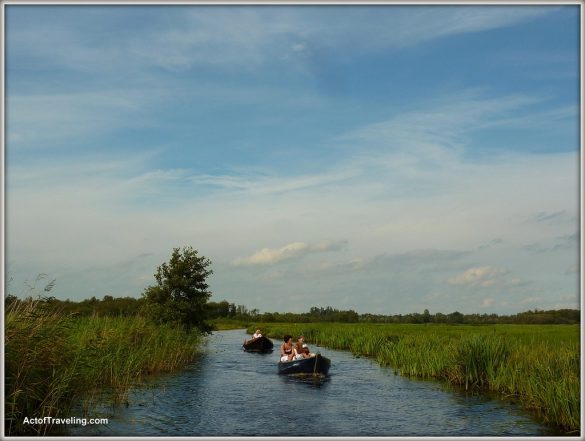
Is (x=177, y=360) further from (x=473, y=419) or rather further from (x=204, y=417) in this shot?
(x=473, y=419)

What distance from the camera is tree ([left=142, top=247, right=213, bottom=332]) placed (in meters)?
41.2

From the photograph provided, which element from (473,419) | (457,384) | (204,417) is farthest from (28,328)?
(457,384)

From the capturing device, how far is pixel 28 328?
12.7m

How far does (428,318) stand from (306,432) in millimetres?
108437

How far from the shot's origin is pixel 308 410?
62.2 feet

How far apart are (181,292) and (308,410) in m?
26.0

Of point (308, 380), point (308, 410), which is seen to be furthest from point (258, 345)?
point (308, 410)

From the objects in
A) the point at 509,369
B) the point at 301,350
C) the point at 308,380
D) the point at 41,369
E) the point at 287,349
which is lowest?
the point at 308,380

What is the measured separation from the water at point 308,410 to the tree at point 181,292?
13670 mm

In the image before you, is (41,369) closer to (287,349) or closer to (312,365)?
(312,365)

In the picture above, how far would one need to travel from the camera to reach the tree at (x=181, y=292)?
41.2 m

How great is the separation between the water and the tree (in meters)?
13.7

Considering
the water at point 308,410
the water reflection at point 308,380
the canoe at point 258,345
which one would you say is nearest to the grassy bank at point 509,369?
the water at point 308,410

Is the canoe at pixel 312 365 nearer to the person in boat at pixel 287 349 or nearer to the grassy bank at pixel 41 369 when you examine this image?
the person in boat at pixel 287 349
